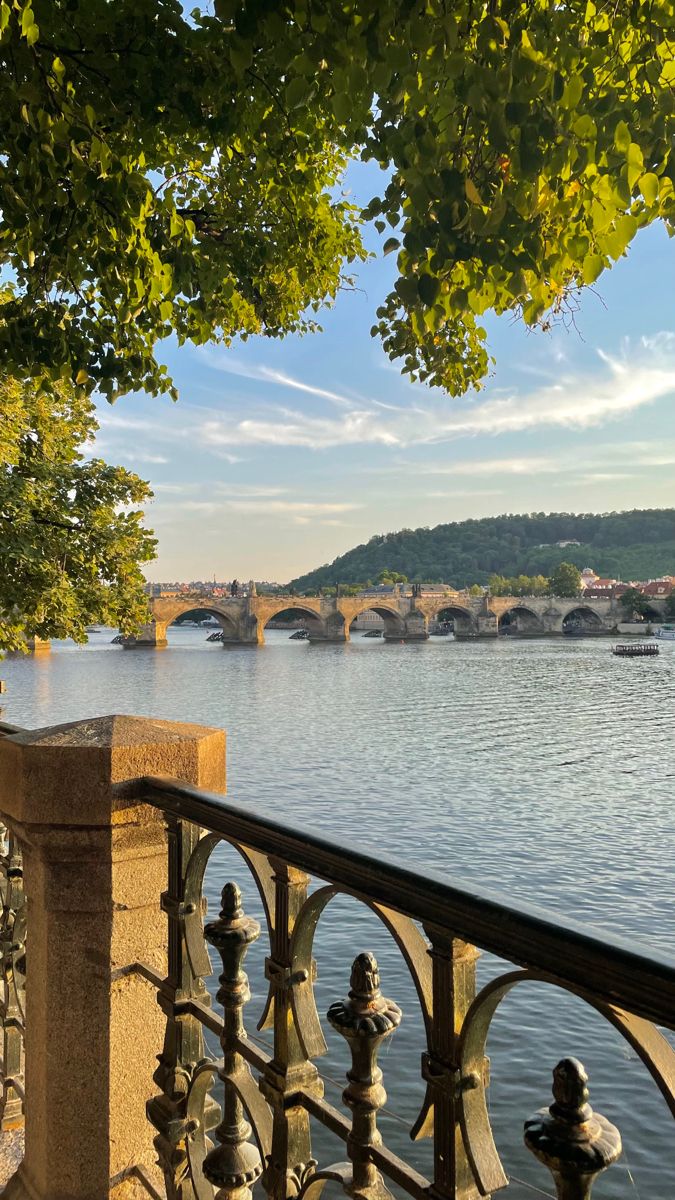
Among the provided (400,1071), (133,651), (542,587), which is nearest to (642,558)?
(542,587)

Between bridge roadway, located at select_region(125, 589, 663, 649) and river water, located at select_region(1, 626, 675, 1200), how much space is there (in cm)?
3322

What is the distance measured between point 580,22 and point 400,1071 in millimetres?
10776

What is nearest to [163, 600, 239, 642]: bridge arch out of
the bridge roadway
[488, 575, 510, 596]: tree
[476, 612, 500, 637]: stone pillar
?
the bridge roadway

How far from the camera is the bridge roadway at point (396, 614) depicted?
325 ft

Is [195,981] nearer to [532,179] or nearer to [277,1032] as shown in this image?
[277,1032]

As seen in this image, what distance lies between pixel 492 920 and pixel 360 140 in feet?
10.7

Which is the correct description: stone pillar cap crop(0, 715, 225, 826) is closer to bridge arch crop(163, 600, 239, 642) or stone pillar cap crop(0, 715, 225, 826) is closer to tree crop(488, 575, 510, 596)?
bridge arch crop(163, 600, 239, 642)

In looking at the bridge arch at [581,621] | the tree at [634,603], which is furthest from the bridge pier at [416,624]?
the tree at [634,603]

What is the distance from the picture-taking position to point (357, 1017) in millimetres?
1640

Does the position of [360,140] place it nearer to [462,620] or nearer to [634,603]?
[462,620]

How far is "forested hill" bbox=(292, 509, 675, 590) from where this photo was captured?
6304 inches

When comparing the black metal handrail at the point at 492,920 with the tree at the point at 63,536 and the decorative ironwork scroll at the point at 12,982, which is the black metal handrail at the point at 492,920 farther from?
the tree at the point at 63,536

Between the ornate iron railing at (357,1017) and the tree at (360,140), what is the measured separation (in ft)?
6.01

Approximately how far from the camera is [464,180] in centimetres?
270
